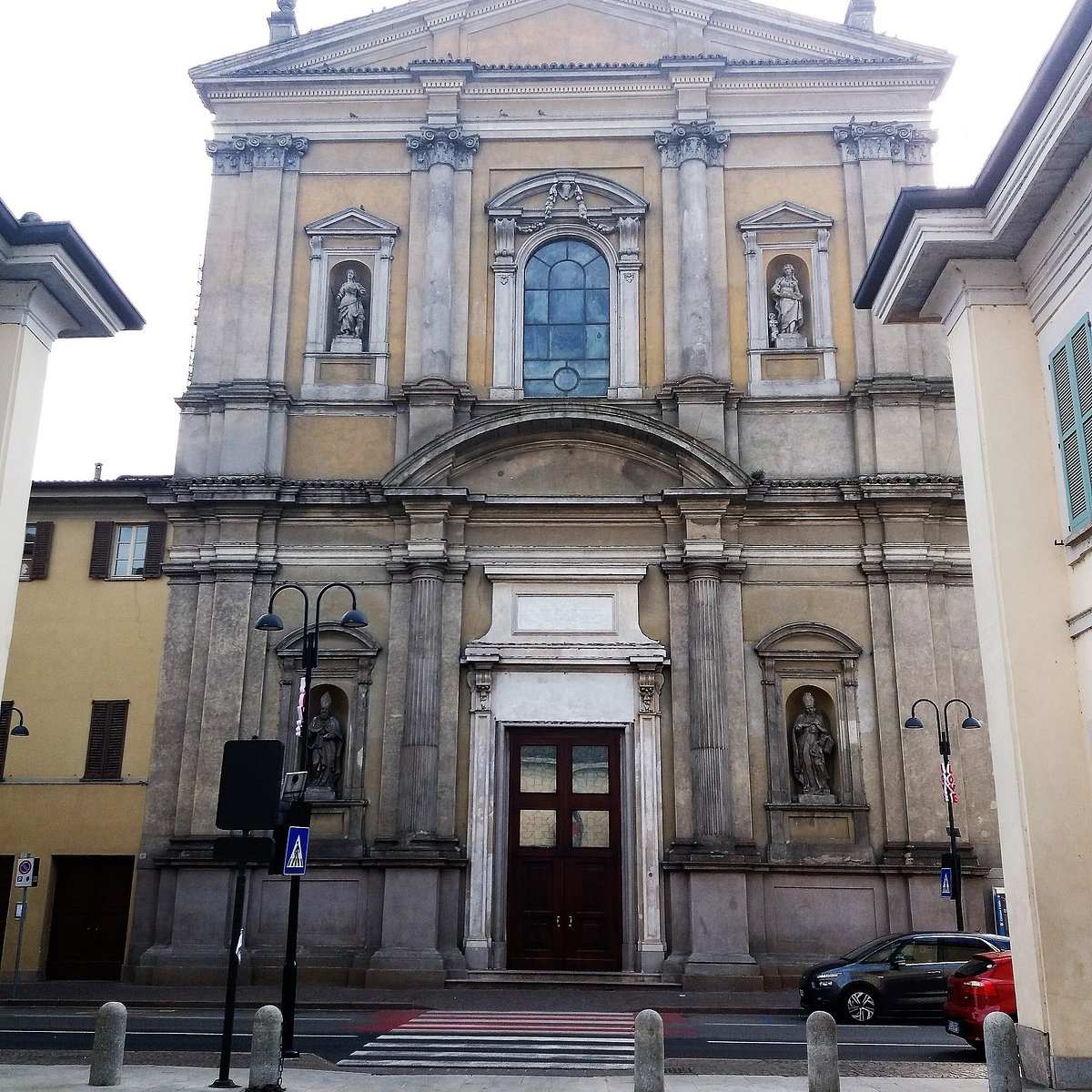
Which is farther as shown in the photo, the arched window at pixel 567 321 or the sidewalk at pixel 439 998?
the arched window at pixel 567 321

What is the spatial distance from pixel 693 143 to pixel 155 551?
13652mm

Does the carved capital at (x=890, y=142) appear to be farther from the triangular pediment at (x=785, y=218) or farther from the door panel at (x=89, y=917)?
the door panel at (x=89, y=917)

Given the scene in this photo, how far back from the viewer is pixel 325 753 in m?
22.8

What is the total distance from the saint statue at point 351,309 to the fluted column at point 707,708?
856 centimetres

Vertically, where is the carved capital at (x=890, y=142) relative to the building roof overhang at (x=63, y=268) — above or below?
above

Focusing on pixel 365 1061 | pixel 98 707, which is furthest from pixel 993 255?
pixel 98 707

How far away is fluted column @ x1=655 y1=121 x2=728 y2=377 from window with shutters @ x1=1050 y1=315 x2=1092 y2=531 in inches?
512

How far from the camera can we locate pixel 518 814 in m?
22.6

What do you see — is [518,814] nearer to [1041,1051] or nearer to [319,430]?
[319,430]

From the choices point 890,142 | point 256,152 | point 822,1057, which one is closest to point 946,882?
point 822,1057

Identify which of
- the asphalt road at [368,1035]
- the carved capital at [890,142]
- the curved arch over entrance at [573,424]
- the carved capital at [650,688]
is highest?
the carved capital at [890,142]

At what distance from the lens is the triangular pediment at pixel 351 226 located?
26078mm

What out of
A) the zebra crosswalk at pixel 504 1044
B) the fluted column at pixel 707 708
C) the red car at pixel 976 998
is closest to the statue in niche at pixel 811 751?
the fluted column at pixel 707 708

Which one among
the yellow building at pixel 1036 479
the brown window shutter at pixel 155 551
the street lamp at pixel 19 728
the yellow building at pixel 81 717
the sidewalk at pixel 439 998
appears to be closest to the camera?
the yellow building at pixel 1036 479
